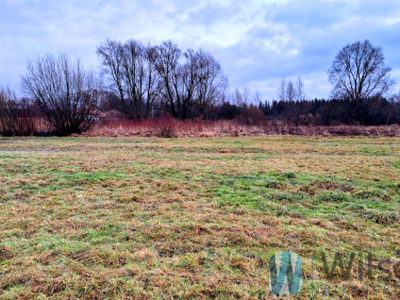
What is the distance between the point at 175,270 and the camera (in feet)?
6.69

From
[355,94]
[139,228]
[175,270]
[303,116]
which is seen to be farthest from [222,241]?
[355,94]

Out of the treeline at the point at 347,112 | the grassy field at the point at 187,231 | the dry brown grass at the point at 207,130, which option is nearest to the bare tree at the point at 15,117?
the dry brown grass at the point at 207,130

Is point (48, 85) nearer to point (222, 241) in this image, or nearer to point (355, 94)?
point (222, 241)

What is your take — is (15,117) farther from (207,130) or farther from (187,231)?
(187,231)

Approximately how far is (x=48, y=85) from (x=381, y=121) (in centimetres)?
3548

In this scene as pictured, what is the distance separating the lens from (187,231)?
270 cm

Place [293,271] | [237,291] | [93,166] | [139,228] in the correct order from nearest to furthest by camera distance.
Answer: [237,291]
[293,271]
[139,228]
[93,166]

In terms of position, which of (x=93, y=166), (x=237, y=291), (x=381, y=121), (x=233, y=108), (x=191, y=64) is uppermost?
(x=191, y=64)

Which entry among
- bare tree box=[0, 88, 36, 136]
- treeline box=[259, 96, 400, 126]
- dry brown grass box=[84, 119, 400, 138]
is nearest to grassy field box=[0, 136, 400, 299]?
dry brown grass box=[84, 119, 400, 138]

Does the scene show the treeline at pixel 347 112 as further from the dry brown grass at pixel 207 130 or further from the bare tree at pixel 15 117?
the bare tree at pixel 15 117

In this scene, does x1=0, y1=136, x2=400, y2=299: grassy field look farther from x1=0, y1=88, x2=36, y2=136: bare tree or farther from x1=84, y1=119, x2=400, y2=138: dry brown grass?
x1=0, y1=88, x2=36, y2=136: bare tree

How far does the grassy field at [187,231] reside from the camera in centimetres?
187

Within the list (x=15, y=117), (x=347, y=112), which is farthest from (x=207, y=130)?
(x=347, y=112)

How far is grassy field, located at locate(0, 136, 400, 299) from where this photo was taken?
6.14 ft
